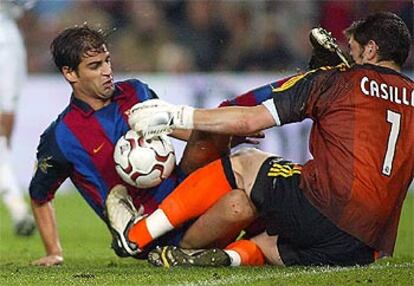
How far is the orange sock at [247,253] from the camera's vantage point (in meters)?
7.61

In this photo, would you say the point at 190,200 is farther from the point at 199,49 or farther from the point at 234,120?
the point at 199,49

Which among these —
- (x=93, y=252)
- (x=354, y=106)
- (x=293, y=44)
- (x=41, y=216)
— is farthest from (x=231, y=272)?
(x=293, y=44)

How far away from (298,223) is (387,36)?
1.22 meters

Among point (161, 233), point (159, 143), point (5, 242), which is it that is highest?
point (159, 143)

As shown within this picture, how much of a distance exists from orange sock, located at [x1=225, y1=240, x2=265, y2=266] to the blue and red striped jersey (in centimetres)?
66

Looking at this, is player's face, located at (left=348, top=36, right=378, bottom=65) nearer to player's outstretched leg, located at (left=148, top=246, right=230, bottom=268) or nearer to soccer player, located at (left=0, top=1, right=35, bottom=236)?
player's outstretched leg, located at (left=148, top=246, right=230, bottom=268)

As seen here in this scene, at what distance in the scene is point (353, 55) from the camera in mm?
7516

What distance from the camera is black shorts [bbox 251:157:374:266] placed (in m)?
7.23

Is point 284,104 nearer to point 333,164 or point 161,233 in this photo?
point 333,164

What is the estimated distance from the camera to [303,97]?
7.14m

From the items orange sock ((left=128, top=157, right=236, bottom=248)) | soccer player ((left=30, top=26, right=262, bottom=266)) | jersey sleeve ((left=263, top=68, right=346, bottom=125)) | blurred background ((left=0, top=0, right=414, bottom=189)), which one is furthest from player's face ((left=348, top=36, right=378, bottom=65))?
blurred background ((left=0, top=0, right=414, bottom=189))

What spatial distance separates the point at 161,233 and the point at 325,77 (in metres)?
1.44

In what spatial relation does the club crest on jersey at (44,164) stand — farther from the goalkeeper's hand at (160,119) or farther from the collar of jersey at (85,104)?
the goalkeeper's hand at (160,119)

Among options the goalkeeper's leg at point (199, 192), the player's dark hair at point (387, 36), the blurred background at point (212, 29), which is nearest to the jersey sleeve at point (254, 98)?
the goalkeeper's leg at point (199, 192)
